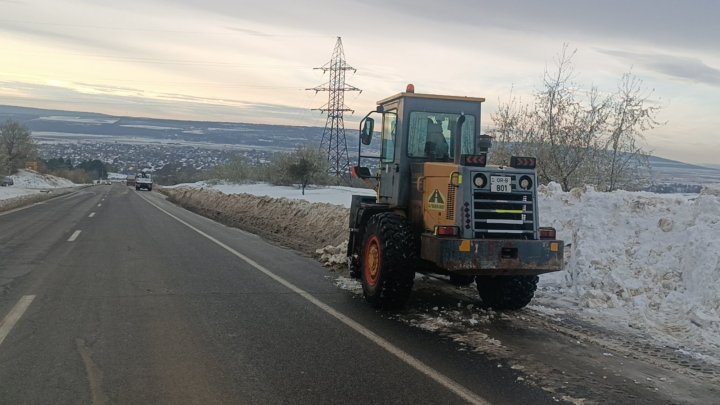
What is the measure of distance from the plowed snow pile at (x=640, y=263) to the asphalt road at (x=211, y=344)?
2791 mm

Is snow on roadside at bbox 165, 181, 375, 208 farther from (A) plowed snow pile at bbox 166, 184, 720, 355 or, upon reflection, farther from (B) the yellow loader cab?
(B) the yellow loader cab

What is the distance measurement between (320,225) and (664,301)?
36.6 ft

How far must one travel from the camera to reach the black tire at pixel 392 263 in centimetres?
728

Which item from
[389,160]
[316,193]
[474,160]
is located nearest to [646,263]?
[474,160]

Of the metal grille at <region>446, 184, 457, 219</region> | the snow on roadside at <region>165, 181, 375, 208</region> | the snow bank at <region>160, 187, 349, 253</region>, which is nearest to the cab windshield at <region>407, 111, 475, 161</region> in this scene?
the metal grille at <region>446, 184, 457, 219</region>

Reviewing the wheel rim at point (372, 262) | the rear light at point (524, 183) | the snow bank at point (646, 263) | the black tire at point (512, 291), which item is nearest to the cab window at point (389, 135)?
the wheel rim at point (372, 262)

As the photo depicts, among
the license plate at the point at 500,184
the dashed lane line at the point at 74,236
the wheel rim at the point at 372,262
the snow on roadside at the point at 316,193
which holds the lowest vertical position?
the dashed lane line at the point at 74,236

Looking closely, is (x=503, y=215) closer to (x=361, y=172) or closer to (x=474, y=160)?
(x=474, y=160)

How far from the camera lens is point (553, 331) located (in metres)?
6.86

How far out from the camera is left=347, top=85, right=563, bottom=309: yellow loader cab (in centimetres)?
706

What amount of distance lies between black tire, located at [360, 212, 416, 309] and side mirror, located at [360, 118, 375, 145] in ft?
4.60

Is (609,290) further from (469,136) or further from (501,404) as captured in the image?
(501,404)

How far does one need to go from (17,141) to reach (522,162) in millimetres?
102715

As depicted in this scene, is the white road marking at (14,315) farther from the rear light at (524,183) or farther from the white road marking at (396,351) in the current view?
the rear light at (524,183)
